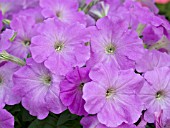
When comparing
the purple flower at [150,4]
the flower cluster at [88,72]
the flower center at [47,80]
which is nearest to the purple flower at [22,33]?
the flower cluster at [88,72]

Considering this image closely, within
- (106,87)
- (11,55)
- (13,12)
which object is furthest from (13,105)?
(13,12)

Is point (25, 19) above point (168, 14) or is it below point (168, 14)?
above

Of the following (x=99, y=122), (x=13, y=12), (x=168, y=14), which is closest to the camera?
(x=99, y=122)

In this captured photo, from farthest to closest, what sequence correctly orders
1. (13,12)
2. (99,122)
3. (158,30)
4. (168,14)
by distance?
(168,14) < (13,12) < (158,30) < (99,122)

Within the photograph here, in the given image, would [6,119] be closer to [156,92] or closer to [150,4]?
[156,92]

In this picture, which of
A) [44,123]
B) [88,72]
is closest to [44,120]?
[44,123]

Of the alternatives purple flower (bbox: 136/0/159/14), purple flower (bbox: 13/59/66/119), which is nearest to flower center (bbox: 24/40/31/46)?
purple flower (bbox: 13/59/66/119)

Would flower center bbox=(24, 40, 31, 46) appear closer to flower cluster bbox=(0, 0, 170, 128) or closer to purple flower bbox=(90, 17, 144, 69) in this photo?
flower cluster bbox=(0, 0, 170, 128)

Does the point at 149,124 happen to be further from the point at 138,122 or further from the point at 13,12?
the point at 13,12
